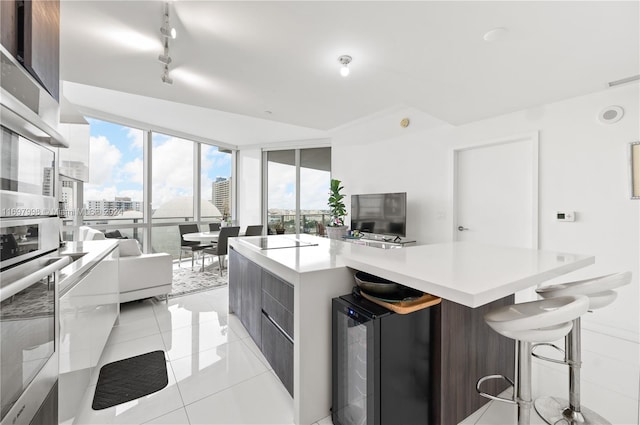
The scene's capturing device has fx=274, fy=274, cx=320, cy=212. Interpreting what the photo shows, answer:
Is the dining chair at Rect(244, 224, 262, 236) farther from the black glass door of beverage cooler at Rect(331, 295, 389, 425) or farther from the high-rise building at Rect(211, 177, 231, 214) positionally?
the black glass door of beverage cooler at Rect(331, 295, 389, 425)

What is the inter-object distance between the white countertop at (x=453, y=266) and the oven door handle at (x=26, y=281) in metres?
0.92

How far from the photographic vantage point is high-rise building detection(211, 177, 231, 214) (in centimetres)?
677

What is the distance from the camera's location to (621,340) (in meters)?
2.57

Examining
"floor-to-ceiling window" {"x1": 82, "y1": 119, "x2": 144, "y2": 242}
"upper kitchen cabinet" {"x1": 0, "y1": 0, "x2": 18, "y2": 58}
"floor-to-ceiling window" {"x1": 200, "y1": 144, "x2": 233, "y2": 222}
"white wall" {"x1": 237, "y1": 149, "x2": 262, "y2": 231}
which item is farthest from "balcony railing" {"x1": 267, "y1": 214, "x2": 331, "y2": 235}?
"upper kitchen cabinet" {"x1": 0, "y1": 0, "x2": 18, "y2": 58}

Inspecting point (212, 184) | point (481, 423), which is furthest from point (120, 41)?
point (212, 184)

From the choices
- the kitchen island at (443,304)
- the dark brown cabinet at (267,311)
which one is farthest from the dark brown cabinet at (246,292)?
the kitchen island at (443,304)

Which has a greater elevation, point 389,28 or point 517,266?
point 389,28

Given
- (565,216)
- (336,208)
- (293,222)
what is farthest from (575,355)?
(293,222)

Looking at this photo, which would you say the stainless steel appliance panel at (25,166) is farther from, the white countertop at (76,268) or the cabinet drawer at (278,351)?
the cabinet drawer at (278,351)

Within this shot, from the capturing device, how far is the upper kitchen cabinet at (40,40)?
2.49 feet

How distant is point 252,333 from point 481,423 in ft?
5.61

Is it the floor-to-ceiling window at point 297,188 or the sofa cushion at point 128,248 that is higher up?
the floor-to-ceiling window at point 297,188

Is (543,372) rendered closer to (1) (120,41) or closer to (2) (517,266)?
(2) (517,266)

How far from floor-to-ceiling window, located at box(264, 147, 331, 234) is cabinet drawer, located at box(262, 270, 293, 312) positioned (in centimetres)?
419
